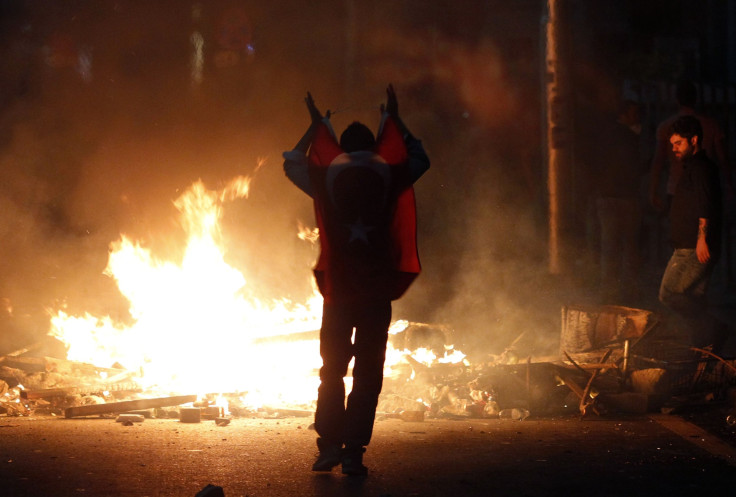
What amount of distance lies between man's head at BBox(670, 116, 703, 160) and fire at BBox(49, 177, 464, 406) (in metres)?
3.10

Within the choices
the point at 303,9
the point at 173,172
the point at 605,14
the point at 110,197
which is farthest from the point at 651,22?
the point at 110,197

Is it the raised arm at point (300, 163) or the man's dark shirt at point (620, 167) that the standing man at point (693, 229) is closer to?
the man's dark shirt at point (620, 167)

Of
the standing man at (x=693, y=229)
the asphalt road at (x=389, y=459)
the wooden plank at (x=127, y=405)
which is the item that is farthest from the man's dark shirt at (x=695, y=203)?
the wooden plank at (x=127, y=405)

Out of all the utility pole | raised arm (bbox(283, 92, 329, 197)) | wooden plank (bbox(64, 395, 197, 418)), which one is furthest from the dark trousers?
the utility pole

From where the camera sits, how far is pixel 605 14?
1160 cm

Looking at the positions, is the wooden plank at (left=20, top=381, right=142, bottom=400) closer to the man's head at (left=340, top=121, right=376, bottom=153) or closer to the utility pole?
the man's head at (left=340, top=121, right=376, bottom=153)

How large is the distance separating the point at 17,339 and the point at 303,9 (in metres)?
4.96

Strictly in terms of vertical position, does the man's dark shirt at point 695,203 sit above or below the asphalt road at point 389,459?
above

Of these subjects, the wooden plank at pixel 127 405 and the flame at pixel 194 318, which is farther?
the flame at pixel 194 318

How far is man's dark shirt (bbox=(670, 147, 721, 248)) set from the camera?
7.22 m

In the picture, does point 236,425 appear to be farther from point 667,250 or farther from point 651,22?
point 651,22

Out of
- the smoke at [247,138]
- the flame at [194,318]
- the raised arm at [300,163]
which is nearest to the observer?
the raised arm at [300,163]

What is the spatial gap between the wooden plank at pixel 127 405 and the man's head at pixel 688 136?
4.49m

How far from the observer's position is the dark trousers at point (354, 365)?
491 centimetres
